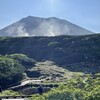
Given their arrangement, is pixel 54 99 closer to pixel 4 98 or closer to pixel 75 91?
pixel 75 91

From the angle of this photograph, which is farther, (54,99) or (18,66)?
(18,66)

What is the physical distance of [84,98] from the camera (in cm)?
8181

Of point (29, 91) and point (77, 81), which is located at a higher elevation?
point (77, 81)

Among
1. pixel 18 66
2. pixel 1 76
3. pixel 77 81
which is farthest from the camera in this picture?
pixel 18 66

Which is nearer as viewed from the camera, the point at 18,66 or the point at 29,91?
the point at 29,91

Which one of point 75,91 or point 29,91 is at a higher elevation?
point 75,91

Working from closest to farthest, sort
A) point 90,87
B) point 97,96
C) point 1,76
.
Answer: point 97,96 → point 90,87 → point 1,76

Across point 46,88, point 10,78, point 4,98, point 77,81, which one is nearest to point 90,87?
point 77,81

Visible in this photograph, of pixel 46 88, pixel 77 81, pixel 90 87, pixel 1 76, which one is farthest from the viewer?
pixel 1 76

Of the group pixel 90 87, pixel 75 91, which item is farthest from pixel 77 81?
pixel 75 91

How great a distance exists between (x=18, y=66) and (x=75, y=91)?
339 ft

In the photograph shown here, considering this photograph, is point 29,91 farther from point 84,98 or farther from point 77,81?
point 84,98

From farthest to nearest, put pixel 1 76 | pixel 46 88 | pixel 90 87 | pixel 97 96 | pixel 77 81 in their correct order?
pixel 1 76 < pixel 46 88 < pixel 77 81 < pixel 90 87 < pixel 97 96

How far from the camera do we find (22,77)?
179875 millimetres
